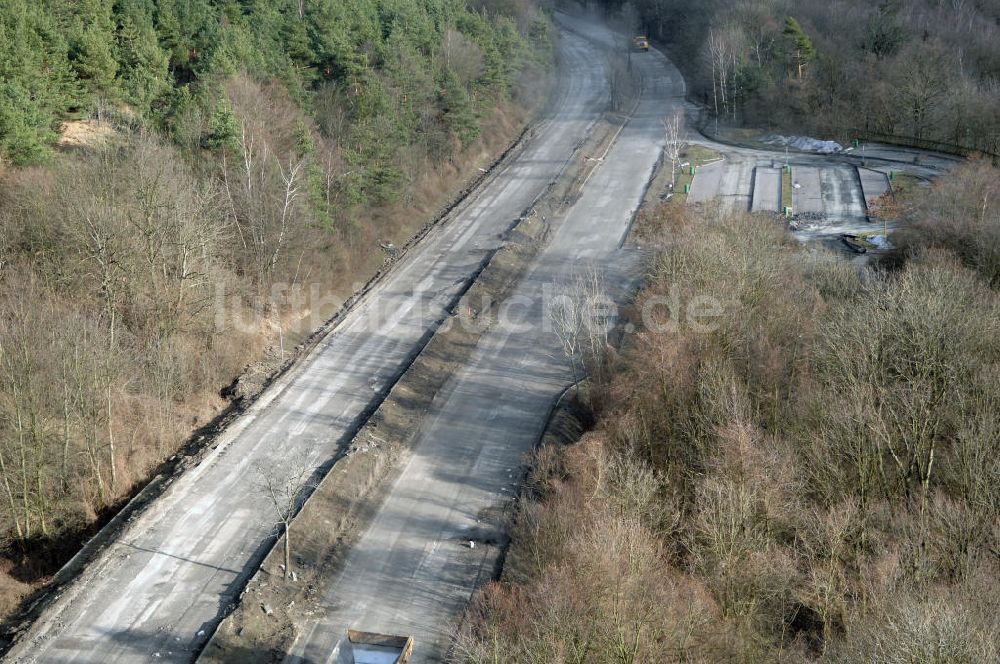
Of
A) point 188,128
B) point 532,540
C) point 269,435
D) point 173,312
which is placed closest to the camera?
point 532,540

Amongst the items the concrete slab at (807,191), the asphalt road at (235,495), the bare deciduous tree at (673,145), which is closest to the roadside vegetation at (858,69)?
the bare deciduous tree at (673,145)

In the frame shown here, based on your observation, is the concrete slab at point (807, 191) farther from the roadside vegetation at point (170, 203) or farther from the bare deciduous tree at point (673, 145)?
the roadside vegetation at point (170, 203)

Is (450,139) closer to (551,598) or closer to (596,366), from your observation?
(596,366)

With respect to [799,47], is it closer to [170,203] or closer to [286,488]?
[170,203]

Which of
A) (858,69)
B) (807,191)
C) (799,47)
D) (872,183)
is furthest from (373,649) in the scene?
(799,47)

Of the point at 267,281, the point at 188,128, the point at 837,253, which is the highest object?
the point at 188,128

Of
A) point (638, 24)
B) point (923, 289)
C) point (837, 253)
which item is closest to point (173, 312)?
point (923, 289)

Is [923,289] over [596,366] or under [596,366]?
over

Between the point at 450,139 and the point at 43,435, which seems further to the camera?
the point at 450,139
